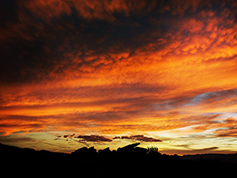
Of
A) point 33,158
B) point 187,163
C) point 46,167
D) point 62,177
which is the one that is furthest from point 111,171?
point 187,163

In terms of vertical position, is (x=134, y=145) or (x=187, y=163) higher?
(x=134, y=145)

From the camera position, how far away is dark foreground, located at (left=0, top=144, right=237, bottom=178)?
22938 mm

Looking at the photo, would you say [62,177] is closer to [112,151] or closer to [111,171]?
[111,171]

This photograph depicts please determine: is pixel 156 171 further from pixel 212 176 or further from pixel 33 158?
pixel 33 158

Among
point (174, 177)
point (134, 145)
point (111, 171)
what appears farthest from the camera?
point (134, 145)

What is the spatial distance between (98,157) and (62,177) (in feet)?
39.8

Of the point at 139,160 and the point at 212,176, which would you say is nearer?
the point at 212,176

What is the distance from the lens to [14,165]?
73.5 ft

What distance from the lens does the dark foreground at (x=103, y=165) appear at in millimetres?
22938

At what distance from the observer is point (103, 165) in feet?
93.4

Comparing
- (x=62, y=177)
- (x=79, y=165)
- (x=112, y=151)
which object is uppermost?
(x=112, y=151)

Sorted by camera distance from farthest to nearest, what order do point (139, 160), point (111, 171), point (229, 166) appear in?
point (229, 166)
point (139, 160)
point (111, 171)

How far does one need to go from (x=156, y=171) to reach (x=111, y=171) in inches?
317

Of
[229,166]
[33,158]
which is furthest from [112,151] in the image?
[229,166]
